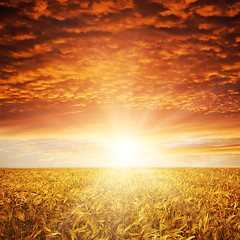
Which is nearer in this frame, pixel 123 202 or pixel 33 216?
pixel 33 216

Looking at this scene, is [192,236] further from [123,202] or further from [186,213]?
[123,202]

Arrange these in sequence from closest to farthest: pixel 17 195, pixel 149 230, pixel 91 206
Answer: pixel 149 230 → pixel 91 206 → pixel 17 195

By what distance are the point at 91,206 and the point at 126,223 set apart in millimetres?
1044

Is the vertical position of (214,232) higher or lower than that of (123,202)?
lower

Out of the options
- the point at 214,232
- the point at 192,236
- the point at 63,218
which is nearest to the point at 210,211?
the point at 214,232

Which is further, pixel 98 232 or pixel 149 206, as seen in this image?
pixel 149 206

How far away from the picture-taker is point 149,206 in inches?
179

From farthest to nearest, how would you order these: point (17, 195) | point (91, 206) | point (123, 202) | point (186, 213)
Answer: point (17, 195), point (123, 202), point (91, 206), point (186, 213)

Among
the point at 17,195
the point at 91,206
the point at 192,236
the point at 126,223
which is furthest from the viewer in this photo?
the point at 17,195

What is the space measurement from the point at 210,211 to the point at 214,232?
1210 mm

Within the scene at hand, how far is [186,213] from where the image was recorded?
14.2 feet

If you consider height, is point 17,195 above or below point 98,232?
above

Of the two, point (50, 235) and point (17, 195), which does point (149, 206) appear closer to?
point (50, 235)

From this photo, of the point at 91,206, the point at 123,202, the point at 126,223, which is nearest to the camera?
the point at 126,223
